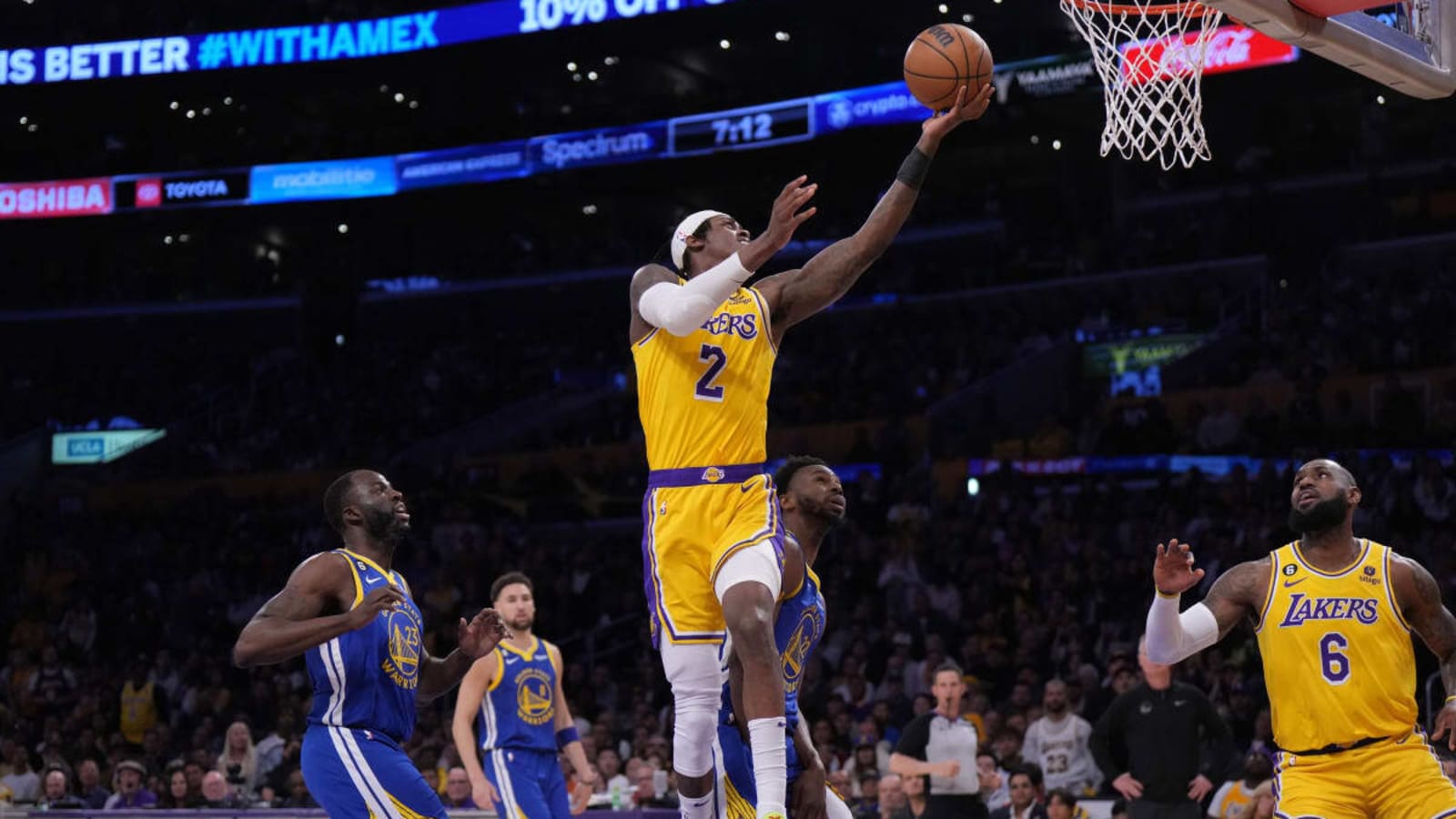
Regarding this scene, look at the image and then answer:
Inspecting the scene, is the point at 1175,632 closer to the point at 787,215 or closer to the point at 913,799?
the point at 787,215

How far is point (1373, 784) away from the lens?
630 centimetres

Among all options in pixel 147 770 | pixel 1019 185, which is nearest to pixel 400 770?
pixel 147 770

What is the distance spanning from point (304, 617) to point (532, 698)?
445cm

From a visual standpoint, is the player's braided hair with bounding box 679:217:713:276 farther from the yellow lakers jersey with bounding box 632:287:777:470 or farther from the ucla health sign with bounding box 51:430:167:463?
the ucla health sign with bounding box 51:430:167:463

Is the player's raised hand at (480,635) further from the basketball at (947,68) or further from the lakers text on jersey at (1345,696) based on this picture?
the lakers text on jersey at (1345,696)

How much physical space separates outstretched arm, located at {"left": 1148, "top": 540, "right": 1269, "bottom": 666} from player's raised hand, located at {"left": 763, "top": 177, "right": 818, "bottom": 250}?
2.00 metres

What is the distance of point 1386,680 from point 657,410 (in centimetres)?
300

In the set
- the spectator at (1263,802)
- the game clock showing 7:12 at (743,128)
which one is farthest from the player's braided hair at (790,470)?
the game clock showing 7:12 at (743,128)

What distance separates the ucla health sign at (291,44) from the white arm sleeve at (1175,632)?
2025cm

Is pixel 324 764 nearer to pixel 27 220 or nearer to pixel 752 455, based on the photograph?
pixel 752 455

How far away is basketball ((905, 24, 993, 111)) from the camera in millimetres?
5992

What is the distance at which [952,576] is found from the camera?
1778 centimetres

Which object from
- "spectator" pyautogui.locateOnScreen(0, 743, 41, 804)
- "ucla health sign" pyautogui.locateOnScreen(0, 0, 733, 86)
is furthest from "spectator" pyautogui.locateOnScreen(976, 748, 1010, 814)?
"ucla health sign" pyautogui.locateOnScreen(0, 0, 733, 86)

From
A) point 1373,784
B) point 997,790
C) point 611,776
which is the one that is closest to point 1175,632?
point 1373,784
